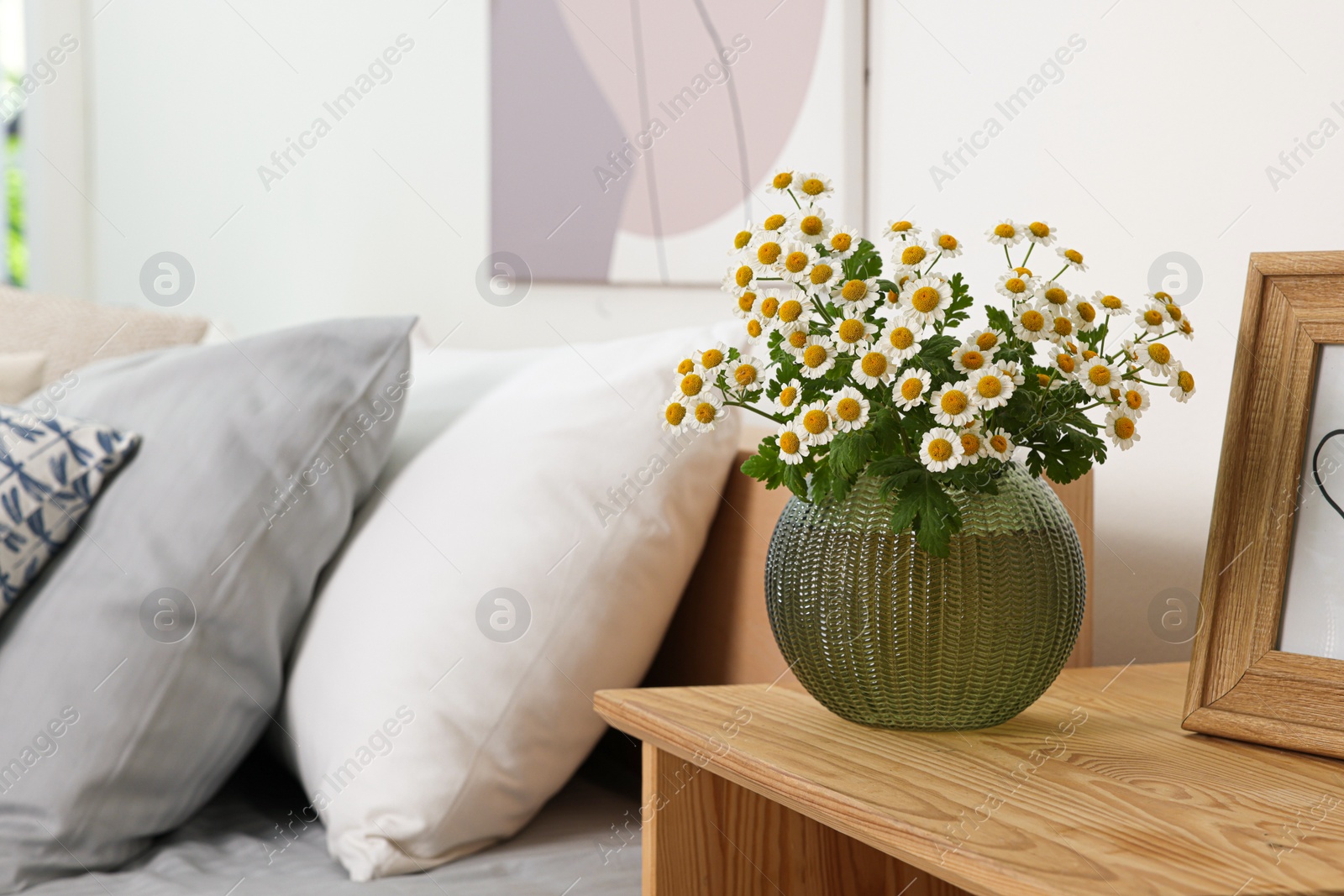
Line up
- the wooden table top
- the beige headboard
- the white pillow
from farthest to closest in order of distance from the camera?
the beige headboard → the white pillow → the wooden table top

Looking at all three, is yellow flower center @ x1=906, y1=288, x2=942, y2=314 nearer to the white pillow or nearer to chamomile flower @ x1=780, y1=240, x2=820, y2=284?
chamomile flower @ x1=780, y1=240, x2=820, y2=284

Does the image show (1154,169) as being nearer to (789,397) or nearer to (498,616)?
(789,397)

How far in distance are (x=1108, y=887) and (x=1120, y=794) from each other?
4.9 inches

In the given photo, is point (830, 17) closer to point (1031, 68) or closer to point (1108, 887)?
point (1031, 68)

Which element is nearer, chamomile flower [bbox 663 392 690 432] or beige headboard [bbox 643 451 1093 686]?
chamomile flower [bbox 663 392 690 432]

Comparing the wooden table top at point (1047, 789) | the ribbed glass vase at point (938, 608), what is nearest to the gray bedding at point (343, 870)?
the wooden table top at point (1047, 789)

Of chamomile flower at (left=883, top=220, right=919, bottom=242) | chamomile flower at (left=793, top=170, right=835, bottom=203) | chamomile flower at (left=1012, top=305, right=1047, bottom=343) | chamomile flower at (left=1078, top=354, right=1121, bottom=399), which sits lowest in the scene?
chamomile flower at (left=1078, top=354, right=1121, bottom=399)

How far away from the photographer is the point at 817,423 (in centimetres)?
63

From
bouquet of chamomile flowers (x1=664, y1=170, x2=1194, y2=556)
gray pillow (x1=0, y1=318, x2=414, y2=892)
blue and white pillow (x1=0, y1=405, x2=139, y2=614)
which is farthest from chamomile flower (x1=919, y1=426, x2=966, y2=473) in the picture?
blue and white pillow (x1=0, y1=405, x2=139, y2=614)

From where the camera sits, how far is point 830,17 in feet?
4.24

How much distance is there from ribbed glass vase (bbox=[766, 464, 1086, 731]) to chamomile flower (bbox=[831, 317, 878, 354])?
0.08 metres

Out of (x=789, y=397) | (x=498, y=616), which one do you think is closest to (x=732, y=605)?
(x=498, y=616)

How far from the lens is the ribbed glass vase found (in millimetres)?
635

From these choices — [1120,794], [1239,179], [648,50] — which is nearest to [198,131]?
[648,50]
